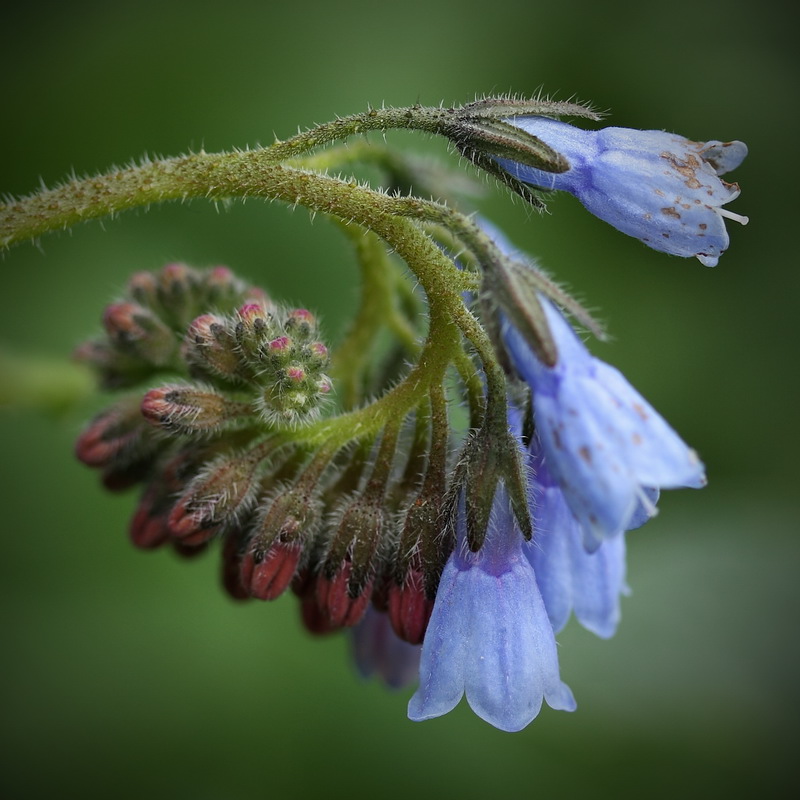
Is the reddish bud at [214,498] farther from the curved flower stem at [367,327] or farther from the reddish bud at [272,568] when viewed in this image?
the curved flower stem at [367,327]

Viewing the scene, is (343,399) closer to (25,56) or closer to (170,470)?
(170,470)

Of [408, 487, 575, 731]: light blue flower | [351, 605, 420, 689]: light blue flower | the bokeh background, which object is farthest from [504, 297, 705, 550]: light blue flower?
the bokeh background

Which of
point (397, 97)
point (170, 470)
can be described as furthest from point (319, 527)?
point (397, 97)

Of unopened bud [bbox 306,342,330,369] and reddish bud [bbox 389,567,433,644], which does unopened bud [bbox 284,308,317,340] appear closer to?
unopened bud [bbox 306,342,330,369]

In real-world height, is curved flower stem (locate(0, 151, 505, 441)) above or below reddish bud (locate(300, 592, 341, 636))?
above

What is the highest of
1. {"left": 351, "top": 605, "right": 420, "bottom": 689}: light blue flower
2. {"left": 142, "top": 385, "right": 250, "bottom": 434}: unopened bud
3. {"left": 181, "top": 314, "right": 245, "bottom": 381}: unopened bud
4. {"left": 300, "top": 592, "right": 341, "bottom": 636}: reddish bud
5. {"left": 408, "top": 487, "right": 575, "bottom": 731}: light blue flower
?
{"left": 181, "top": 314, "right": 245, "bottom": 381}: unopened bud

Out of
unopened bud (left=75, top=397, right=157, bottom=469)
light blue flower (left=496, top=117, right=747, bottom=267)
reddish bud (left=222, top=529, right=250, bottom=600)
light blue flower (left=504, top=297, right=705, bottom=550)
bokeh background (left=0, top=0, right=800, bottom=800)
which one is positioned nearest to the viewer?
light blue flower (left=504, top=297, right=705, bottom=550)

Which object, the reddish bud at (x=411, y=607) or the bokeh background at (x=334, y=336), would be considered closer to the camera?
the reddish bud at (x=411, y=607)

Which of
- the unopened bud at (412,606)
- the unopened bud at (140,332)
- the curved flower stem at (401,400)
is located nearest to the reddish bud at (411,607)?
the unopened bud at (412,606)
